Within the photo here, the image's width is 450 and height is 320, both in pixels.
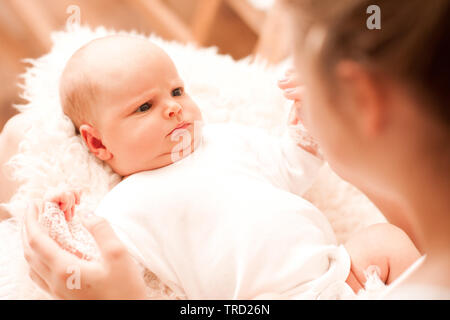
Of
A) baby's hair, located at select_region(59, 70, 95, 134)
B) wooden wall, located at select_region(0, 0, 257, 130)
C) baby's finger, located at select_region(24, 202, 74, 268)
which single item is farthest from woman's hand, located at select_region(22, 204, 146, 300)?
wooden wall, located at select_region(0, 0, 257, 130)

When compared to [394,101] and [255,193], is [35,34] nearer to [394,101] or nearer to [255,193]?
[255,193]

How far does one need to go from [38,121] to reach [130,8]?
2.79 feet

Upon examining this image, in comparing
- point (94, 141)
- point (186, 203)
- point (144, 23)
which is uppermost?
point (144, 23)

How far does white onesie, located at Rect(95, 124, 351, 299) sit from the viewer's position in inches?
34.0

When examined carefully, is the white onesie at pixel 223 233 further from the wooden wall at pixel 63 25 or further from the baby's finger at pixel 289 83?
the wooden wall at pixel 63 25

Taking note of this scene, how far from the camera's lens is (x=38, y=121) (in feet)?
3.44

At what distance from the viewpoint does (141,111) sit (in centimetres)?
94

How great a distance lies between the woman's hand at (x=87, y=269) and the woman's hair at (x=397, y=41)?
14.8 inches

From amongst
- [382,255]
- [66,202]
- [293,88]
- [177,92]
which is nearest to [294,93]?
[293,88]

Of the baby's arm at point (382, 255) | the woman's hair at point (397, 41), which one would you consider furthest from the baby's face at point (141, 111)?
the woman's hair at point (397, 41)

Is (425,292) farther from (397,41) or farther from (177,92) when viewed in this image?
(177,92)

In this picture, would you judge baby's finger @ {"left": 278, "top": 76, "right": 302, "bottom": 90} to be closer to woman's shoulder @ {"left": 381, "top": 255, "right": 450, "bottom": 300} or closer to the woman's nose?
the woman's nose

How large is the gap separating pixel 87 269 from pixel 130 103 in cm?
31

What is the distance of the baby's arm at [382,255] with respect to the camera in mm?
874
